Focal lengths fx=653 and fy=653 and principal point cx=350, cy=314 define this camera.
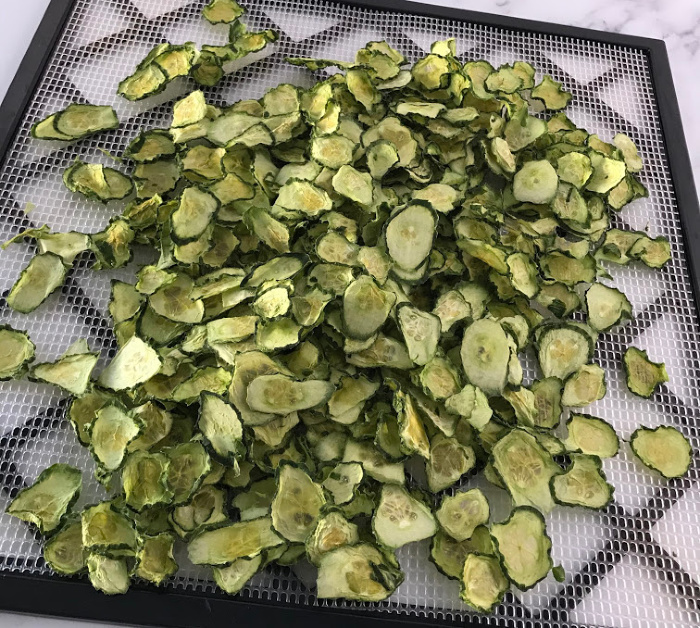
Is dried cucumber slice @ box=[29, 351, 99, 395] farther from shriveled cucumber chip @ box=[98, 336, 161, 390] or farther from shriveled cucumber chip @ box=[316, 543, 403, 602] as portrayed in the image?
shriveled cucumber chip @ box=[316, 543, 403, 602]

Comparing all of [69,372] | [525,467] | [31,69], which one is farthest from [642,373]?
[31,69]

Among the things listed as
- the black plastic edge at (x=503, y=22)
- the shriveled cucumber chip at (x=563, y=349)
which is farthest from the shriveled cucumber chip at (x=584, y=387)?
the black plastic edge at (x=503, y=22)

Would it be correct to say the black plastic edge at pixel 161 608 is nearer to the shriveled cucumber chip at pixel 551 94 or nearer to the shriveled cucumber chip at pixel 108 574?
the shriveled cucumber chip at pixel 108 574

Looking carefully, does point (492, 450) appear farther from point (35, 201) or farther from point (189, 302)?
point (35, 201)

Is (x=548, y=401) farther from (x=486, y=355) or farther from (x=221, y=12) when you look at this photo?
(x=221, y=12)

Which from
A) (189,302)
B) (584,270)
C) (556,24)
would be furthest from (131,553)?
(556,24)

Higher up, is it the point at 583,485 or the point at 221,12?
the point at 221,12
